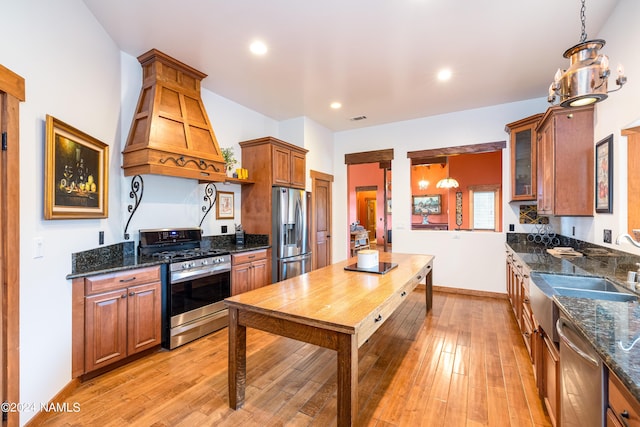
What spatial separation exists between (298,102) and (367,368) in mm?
3601

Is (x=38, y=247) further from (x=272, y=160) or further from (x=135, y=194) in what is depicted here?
(x=272, y=160)

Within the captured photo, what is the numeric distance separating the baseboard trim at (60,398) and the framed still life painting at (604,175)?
441 cm

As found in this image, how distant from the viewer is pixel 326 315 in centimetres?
155

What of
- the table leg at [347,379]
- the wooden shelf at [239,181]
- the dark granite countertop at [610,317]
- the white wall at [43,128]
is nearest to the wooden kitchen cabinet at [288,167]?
the wooden shelf at [239,181]

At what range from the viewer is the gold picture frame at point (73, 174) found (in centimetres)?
190

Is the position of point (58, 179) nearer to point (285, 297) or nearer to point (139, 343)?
point (139, 343)

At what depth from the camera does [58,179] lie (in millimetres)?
2002

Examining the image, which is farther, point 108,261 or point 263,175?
point 263,175

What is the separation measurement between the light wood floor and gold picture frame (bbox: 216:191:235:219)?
1.64 m

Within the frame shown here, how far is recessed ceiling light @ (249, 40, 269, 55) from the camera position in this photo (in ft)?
9.21

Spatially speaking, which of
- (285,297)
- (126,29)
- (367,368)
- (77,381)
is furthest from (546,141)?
(77,381)

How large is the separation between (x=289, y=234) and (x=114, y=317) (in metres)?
2.38

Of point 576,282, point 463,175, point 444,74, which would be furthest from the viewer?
point 463,175

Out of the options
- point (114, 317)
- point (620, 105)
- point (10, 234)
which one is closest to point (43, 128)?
point (10, 234)
